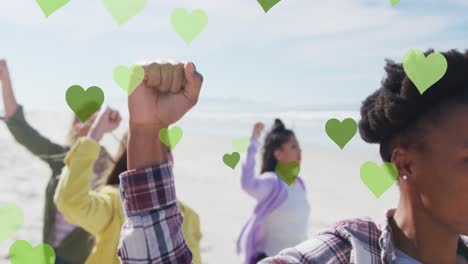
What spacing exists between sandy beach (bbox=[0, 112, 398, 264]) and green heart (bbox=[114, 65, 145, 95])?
15.6ft

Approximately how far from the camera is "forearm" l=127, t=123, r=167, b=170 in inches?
46.8

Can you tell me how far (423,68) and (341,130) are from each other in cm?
37

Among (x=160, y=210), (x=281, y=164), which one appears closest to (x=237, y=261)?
(x=281, y=164)

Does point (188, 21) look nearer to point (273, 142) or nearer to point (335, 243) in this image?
point (335, 243)

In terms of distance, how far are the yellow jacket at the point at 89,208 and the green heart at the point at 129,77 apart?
1.34 meters

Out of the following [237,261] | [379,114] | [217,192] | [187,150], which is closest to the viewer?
[379,114]

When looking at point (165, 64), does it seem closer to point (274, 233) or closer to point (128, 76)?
point (128, 76)

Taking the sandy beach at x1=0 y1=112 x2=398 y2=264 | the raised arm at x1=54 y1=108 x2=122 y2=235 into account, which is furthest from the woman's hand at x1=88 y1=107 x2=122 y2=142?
the sandy beach at x1=0 y1=112 x2=398 y2=264

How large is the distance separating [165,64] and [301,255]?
24.6 inches

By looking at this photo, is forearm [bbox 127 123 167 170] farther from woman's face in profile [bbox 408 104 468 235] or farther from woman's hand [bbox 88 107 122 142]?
woman's hand [bbox 88 107 122 142]

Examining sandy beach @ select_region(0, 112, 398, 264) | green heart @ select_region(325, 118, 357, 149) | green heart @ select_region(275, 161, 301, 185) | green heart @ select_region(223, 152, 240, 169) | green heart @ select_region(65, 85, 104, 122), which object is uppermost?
green heart @ select_region(65, 85, 104, 122)

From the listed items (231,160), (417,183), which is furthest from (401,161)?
(231,160)

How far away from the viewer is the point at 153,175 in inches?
47.7

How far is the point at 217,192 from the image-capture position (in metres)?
11.5
